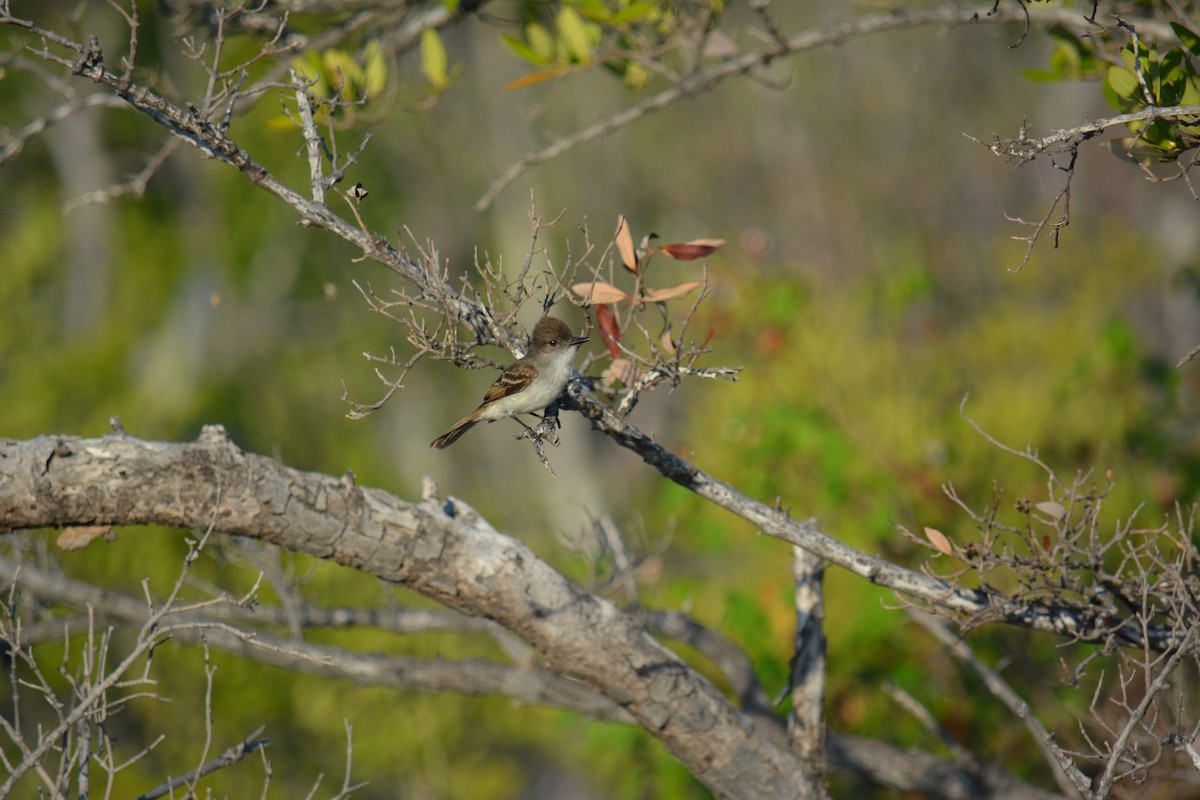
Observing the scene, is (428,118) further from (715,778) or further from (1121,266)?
(715,778)

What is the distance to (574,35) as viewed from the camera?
476cm

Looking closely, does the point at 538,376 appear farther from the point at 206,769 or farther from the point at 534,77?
the point at 206,769

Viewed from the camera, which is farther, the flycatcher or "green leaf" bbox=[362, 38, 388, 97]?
"green leaf" bbox=[362, 38, 388, 97]

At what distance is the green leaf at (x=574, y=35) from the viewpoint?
Answer: 4750 millimetres

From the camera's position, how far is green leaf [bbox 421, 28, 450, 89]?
5.11m

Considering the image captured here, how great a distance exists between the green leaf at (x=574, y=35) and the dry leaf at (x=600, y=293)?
1770mm

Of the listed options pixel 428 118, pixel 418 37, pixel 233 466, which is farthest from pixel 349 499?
pixel 428 118

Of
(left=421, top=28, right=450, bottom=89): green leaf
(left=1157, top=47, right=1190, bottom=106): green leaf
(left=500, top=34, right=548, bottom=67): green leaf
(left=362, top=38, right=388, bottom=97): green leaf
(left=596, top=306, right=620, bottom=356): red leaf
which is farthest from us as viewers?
(left=421, top=28, right=450, bottom=89): green leaf

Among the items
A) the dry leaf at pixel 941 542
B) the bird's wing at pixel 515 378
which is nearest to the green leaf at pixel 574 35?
the bird's wing at pixel 515 378

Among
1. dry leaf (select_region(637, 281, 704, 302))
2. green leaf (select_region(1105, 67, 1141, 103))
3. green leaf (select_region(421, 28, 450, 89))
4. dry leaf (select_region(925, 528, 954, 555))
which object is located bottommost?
dry leaf (select_region(925, 528, 954, 555))

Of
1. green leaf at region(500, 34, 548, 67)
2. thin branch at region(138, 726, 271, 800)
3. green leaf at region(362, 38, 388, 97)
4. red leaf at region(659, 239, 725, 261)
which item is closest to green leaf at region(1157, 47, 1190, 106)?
red leaf at region(659, 239, 725, 261)

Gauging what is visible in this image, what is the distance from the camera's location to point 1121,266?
13625 mm

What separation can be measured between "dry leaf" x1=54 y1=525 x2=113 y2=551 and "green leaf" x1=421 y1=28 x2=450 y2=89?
2.71m

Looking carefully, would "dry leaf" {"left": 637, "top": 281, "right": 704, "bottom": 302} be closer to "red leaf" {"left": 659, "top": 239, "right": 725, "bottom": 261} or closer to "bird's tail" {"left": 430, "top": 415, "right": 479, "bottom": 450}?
"red leaf" {"left": 659, "top": 239, "right": 725, "bottom": 261}
